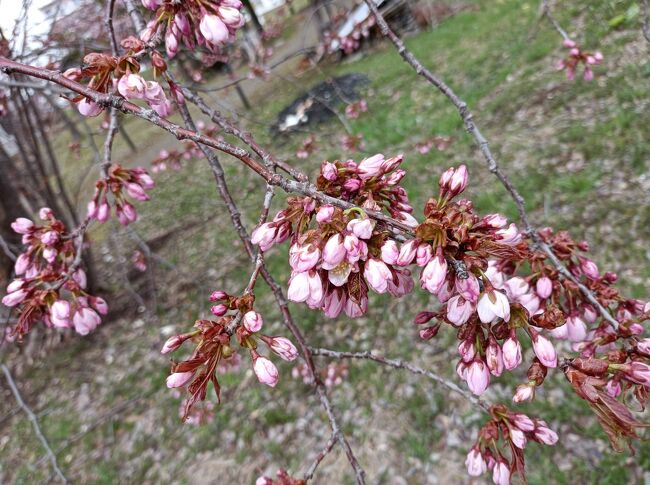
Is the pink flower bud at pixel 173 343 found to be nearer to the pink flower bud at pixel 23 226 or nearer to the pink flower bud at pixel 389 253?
the pink flower bud at pixel 389 253

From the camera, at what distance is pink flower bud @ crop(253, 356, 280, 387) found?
85 cm

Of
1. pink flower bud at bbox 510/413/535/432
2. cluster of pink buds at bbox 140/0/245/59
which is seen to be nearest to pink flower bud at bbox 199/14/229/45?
cluster of pink buds at bbox 140/0/245/59

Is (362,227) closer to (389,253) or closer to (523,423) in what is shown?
(389,253)

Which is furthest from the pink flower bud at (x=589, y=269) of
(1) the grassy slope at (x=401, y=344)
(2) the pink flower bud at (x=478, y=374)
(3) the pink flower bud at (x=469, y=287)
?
(1) the grassy slope at (x=401, y=344)

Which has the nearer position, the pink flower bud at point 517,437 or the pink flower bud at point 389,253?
the pink flower bud at point 389,253

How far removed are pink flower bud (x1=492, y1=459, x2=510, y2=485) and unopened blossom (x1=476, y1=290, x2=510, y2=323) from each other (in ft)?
1.87

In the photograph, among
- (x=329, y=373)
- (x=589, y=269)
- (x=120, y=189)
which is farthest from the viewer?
(x=329, y=373)

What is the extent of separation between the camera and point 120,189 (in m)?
1.66

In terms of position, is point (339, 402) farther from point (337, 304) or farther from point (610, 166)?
point (610, 166)

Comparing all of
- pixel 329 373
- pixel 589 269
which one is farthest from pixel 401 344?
pixel 589 269

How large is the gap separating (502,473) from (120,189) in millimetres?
1514

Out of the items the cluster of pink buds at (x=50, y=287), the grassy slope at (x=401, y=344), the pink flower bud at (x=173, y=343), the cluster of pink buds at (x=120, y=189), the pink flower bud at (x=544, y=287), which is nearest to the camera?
the pink flower bud at (x=173, y=343)

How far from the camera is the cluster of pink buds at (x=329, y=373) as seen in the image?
3547mm

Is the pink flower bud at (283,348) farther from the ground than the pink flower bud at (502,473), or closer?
farther from the ground
